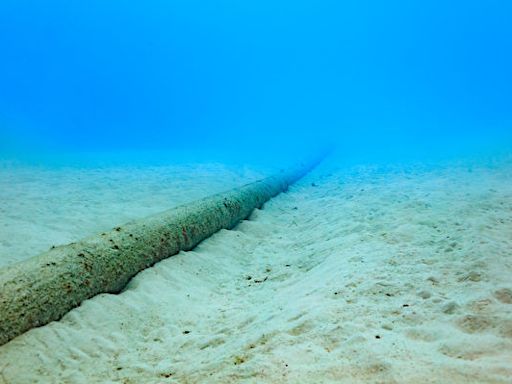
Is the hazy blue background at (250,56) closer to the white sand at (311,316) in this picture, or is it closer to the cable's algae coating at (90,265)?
the cable's algae coating at (90,265)

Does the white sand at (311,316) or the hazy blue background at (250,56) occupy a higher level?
the hazy blue background at (250,56)

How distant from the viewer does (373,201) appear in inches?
302

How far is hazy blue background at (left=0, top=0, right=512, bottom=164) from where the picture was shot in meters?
107

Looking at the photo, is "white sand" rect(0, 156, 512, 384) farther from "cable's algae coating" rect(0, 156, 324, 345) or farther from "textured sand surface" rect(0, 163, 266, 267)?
"textured sand surface" rect(0, 163, 266, 267)

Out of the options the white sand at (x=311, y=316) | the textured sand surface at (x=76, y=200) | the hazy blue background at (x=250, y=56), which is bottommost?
the white sand at (x=311, y=316)

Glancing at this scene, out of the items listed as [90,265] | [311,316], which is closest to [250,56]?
[90,265]

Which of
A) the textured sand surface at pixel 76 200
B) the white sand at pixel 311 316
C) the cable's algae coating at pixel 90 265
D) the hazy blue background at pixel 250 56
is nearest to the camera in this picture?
the white sand at pixel 311 316

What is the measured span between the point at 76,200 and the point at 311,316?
22.9 feet

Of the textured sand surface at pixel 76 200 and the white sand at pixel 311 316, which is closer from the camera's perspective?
the white sand at pixel 311 316

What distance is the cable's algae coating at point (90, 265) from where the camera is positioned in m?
2.91

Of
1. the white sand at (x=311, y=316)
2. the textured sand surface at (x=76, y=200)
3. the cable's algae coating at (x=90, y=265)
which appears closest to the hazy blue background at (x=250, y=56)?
the textured sand surface at (x=76, y=200)

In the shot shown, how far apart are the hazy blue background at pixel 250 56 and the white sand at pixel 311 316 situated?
89.6 m

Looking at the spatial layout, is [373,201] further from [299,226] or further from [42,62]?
[42,62]

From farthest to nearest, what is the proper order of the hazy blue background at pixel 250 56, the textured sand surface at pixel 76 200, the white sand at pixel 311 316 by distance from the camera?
1. the hazy blue background at pixel 250 56
2. the textured sand surface at pixel 76 200
3. the white sand at pixel 311 316
